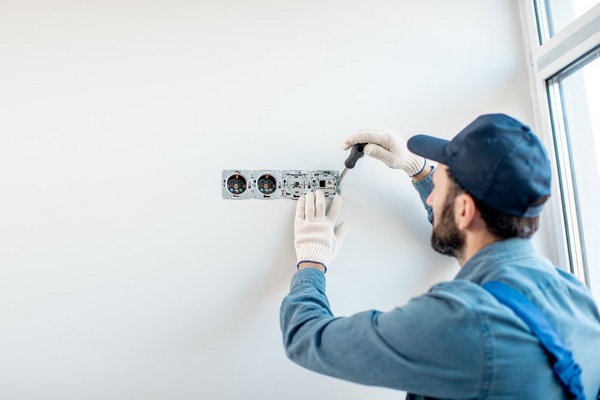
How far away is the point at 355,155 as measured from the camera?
1.21 m

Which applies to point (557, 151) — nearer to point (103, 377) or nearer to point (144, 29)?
point (144, 29)

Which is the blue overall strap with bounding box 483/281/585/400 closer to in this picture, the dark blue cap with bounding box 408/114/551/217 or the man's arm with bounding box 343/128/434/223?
the dark blue cap with bounding box 408/114/551/217

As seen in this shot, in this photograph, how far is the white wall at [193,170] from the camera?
1.18m

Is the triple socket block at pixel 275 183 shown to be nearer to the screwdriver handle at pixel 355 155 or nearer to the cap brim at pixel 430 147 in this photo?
the screwdriver handle at pixel 355 155

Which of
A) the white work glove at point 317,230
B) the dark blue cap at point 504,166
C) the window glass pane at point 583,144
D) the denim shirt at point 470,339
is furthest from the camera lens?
the window glass pane at point 583,144

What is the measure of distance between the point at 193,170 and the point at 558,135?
1063 mm

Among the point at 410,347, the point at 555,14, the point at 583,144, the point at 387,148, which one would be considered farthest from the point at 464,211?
the point at 555,14

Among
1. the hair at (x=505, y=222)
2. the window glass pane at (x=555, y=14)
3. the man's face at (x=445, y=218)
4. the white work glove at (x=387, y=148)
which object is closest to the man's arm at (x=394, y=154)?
the white work glove at (x=387, y=148)

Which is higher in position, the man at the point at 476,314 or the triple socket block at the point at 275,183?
the triple socket block at the point at 275,183

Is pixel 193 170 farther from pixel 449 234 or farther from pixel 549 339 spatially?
pixel 549 339

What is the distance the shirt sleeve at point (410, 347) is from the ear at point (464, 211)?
0.16m

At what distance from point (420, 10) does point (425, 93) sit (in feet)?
0.88

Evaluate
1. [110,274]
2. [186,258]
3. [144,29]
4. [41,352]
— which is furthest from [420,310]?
[144,29]

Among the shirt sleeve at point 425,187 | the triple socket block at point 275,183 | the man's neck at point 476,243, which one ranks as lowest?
the man's neck at point 476,243
